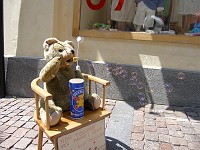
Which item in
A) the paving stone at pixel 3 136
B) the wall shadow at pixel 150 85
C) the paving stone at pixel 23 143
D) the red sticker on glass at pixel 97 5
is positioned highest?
the red sticker on glass at pixel 97 5

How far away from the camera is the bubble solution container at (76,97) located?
255 centimetres

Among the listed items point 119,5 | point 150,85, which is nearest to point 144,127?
point 150,85

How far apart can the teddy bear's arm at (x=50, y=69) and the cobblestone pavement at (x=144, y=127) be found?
91 centimetres

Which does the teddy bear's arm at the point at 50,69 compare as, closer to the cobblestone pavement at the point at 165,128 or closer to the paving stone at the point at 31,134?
the paving stone at the point at 31,134

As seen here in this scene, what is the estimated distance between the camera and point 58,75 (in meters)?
2.82

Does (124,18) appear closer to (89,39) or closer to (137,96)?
Answer: (89,39)

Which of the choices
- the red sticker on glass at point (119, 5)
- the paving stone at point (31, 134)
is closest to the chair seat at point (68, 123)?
the paving stone at point (31, 134)

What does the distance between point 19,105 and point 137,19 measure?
2.53 meters

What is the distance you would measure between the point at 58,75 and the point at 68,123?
546 millimetres

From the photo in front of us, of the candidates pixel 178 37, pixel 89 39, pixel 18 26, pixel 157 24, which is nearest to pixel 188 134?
pixel 178 37

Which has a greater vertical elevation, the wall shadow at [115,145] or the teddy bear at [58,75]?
the teddy bear at [58,75]

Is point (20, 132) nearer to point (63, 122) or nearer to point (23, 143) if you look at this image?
point (23, 143)

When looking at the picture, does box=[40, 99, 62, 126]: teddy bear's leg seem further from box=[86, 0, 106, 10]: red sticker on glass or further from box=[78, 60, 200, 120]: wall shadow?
box=[86, 0, 106, 10]: red sticker on glass

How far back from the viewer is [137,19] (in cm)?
474
